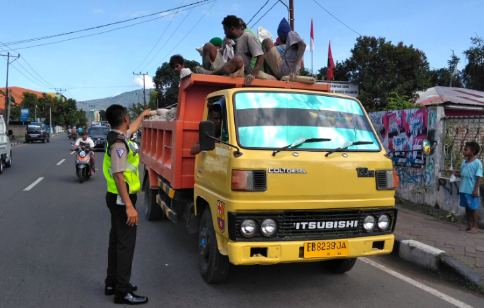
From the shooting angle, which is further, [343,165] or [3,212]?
[3,212]

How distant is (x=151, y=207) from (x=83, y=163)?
5587mm

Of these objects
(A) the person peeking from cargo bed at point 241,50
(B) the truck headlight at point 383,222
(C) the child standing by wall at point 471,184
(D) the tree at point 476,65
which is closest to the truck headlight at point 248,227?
(B) the truck headlight at point 383,222

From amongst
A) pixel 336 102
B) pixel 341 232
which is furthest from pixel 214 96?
pixel 341 232

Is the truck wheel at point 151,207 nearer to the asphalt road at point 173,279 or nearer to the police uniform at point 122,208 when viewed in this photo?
the asphalt road at point 173,279

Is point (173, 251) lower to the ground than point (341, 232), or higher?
lower

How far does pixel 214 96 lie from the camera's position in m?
4.52

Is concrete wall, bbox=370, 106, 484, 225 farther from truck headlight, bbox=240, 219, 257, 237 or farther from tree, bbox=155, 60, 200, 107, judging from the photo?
tree, bbox=155, 60, 200, 107

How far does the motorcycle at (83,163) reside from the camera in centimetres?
1184

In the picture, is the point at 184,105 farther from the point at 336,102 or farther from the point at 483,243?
the point at 483,243

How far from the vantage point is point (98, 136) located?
2359 cm

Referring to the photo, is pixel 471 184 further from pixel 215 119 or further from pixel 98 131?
pixel 98 131

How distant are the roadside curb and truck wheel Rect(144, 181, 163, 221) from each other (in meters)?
3.85

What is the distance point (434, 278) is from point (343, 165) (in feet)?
6.86

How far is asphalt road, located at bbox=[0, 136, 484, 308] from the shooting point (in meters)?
→ 3.91
